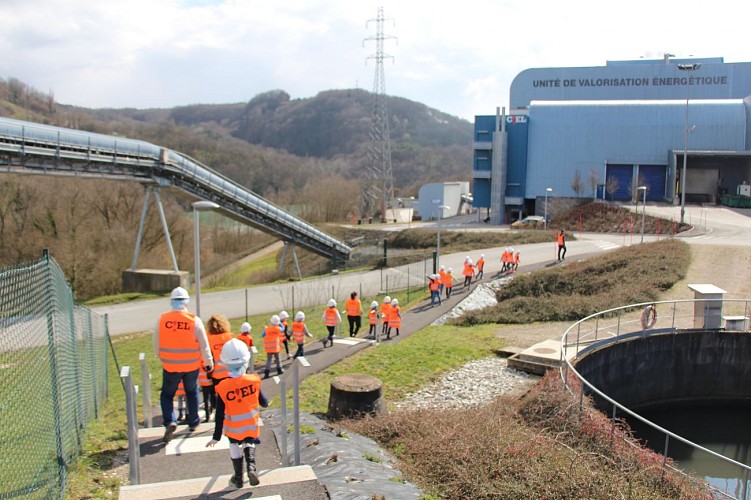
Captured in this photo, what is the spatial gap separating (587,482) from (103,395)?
10001 mm

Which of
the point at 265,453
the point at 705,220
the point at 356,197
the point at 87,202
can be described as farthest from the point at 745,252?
the point at 356,197

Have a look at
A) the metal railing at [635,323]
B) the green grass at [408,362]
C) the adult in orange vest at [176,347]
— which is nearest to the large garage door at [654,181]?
the metal railing at [635,323]

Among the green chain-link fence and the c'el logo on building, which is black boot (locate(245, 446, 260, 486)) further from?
the c'el logo on building

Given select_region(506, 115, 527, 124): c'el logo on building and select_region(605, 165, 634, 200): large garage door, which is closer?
select_region(605, 165, 634, 200): large garage door

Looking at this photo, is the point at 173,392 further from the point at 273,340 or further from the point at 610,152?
the point at 610,152

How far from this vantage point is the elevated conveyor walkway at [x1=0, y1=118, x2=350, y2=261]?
2788cm

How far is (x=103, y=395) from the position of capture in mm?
12992

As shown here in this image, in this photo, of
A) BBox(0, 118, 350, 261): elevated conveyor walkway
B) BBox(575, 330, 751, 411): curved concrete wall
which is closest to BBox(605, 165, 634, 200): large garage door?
BBox(0, 118, 350, 261): elevated conveyor walkway

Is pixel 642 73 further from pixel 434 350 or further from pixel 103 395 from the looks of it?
pixel 103 395

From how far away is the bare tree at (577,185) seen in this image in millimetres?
61688

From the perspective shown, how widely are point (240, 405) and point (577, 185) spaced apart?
5955cm

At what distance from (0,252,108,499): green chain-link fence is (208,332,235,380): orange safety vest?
189 centimetres

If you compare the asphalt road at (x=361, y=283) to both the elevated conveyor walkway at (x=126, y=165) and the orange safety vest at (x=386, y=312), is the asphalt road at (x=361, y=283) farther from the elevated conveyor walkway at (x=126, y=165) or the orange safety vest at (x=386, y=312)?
the orange safety vest at (x=386, y=312)

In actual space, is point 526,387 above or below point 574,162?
below
